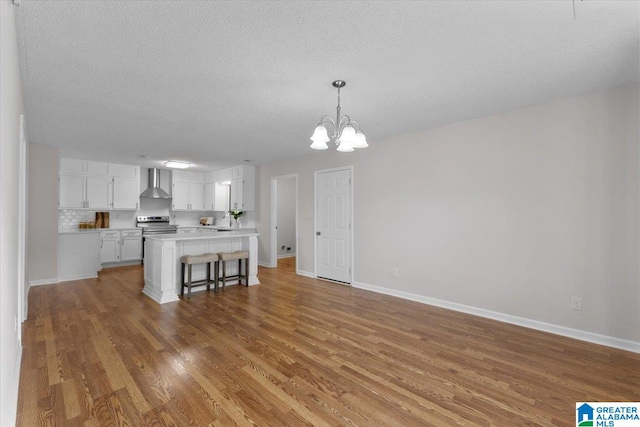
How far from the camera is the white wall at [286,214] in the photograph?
8703 millimetres

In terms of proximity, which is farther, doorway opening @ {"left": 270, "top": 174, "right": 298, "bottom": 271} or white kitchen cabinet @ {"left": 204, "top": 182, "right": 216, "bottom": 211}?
doorway opening @ {"left": 270, "top": 174, "right": 298, "bottom": 271}

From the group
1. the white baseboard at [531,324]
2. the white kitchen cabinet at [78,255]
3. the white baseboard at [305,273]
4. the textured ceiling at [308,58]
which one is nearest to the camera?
the textured ceiling at [308,58]

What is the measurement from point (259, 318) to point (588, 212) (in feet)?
12.1

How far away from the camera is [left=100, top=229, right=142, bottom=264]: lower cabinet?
657 centimetres

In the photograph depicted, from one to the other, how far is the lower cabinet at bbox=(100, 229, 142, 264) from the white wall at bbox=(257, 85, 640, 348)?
5617mm

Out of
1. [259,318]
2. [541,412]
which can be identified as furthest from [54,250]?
[541,412]

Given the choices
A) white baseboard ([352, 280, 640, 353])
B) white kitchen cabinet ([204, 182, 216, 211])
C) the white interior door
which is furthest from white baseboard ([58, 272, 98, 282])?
white baseboard ([352, 280, 640, 353])

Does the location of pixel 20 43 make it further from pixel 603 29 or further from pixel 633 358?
pixel 633 358

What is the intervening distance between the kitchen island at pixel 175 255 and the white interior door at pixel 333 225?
127cm

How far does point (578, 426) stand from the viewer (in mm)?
1803

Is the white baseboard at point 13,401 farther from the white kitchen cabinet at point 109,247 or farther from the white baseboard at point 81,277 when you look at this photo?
the white kitchen cabinet at point 109,247

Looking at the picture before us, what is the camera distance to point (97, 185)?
6574 millimetres

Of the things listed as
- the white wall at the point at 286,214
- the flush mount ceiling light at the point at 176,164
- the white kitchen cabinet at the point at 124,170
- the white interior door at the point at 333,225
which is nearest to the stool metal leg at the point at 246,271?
the white interior door at the point at 333,225

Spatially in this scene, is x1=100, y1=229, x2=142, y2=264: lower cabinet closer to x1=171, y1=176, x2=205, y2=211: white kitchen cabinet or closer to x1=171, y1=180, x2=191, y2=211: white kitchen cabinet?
x1=171, y1=180, x2=191, y2=211: white kitchen cabinet
